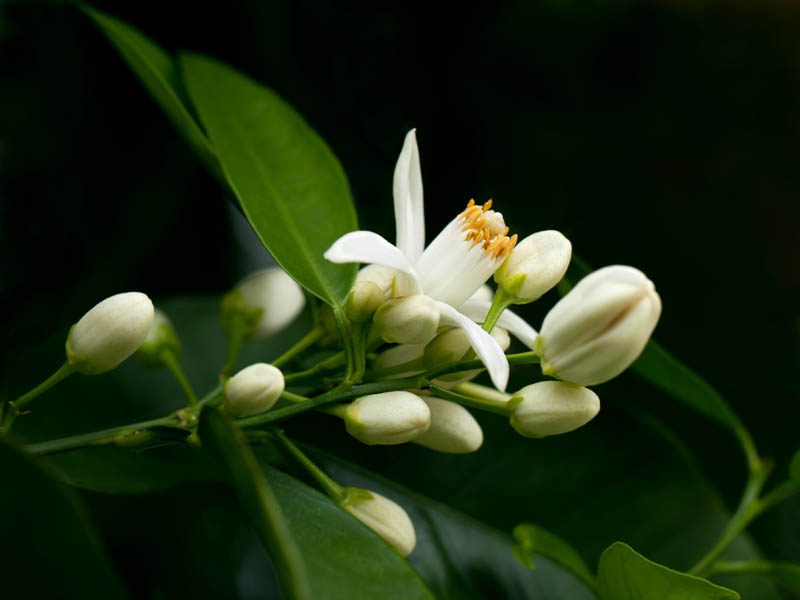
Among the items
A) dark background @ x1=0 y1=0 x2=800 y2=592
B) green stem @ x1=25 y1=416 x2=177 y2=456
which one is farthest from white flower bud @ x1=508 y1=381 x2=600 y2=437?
dark background @ x1=0 y1=0 x2=800 y2=592

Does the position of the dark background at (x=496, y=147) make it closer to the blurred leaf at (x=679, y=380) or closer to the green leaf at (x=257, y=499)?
the blurred leaf at (x=679, y=380)

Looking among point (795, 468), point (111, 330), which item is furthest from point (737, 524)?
point (111, 330)

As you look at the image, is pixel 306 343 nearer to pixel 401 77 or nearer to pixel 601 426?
pixel 601 426

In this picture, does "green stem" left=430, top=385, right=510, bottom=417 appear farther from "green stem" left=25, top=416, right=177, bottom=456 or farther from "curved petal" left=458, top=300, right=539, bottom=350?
"green stem" left=25, top=416, right=177, bottom=456

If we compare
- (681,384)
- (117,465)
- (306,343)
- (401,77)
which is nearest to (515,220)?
(401,77)

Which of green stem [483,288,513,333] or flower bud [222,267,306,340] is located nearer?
green stem [483,288,513,333]

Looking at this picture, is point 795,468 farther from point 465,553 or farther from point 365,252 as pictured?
point 365,252
